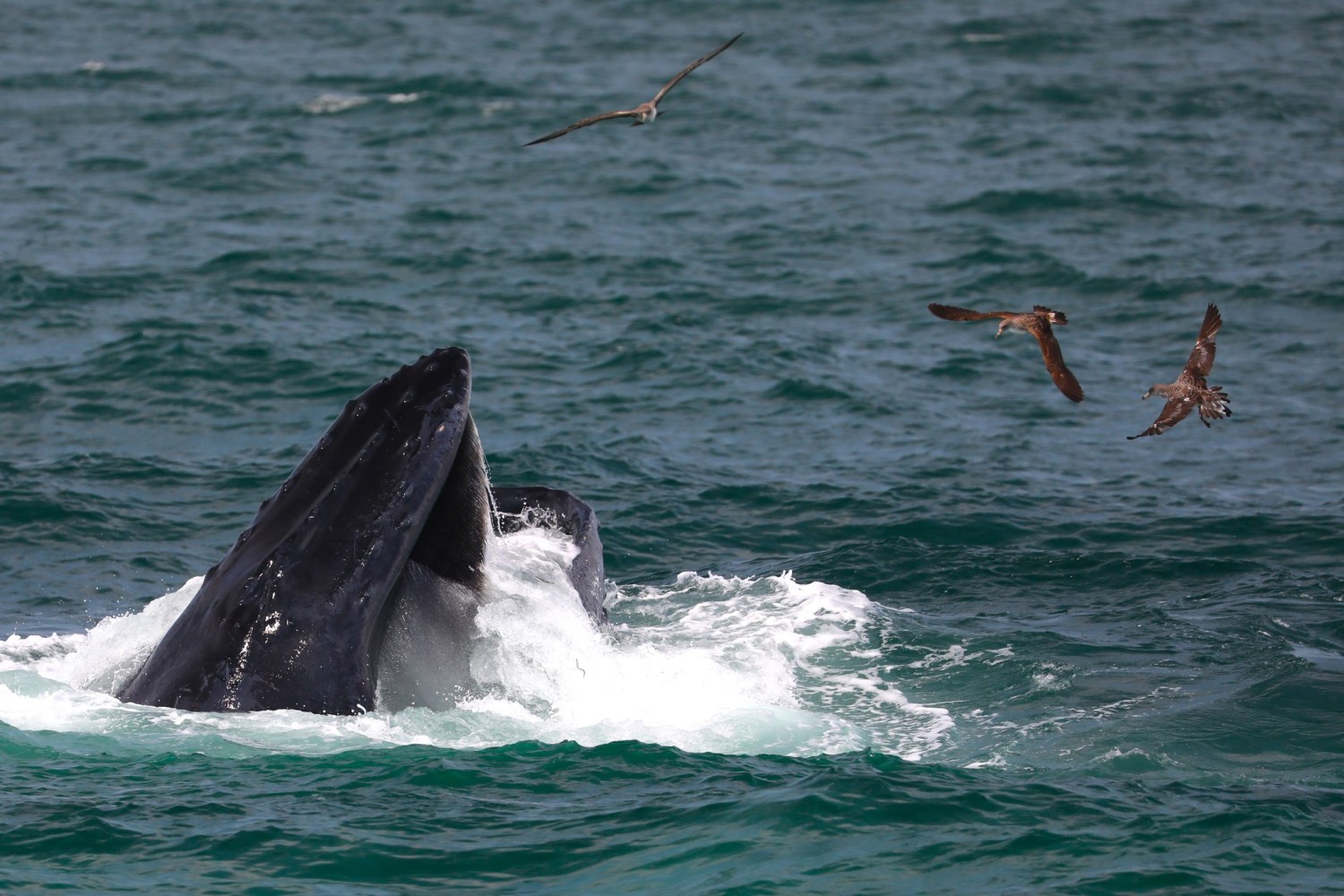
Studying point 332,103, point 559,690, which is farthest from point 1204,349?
point 332,103

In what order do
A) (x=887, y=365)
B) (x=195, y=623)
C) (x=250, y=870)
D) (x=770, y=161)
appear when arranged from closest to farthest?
1. (x=250, y=870)
2. (x=195, y=623)
3. (x=887, y=365)
4. (x=770, y=161)

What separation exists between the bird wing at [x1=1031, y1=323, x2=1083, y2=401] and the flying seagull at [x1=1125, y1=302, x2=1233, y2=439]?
91cm

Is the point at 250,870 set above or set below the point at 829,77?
below

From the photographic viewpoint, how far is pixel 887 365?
88.5 ft

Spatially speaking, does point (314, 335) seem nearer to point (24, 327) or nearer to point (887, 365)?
point (24, 327)

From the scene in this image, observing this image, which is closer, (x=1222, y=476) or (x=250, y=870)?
(x=250, y=870)

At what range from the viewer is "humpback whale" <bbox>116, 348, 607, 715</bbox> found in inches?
416

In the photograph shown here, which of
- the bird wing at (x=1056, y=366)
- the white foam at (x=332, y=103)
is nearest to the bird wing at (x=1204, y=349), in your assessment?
the bird wing at (x=1056, y=366)

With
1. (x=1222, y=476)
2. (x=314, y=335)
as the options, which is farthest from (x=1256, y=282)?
(x=314, y=335)

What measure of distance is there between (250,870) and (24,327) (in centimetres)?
1910

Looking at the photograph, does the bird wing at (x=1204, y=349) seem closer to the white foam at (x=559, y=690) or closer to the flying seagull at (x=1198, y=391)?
the flying seagull at (x=1198, y=391)

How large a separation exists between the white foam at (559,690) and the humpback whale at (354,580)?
0.20 meters

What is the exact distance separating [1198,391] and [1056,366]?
4.96 feet

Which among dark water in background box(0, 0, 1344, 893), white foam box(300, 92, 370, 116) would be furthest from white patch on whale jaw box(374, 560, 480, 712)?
white foam box(300, 92, 370, 116)
